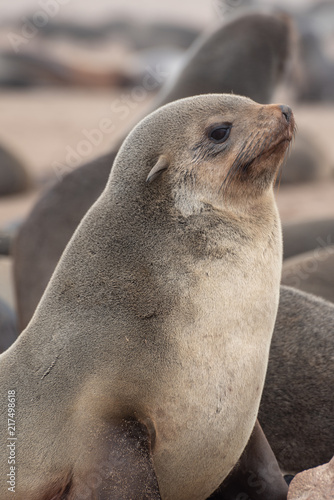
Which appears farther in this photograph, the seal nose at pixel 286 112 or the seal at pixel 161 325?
the seal nose at pixel 286 112

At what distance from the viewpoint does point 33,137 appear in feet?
50.2

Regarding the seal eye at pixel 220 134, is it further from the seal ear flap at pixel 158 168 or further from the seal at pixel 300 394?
the seal at pixel 300 394

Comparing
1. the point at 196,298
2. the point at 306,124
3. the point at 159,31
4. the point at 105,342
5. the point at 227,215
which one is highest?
the point at 227,215

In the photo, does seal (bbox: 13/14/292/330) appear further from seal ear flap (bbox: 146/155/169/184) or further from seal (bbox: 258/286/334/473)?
seal ear flap (bbox: 146/155/169/184)

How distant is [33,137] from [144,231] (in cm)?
1257

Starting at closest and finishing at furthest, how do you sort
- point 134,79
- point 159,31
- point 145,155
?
1. point 145,155
2. point 134,79
3. point 159,31

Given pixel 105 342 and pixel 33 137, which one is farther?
pixel 33 137

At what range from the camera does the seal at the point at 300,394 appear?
12.5 ft

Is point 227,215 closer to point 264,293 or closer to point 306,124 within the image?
point 264,293

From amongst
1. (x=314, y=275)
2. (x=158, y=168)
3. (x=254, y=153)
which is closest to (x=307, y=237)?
(x=314, y=275)

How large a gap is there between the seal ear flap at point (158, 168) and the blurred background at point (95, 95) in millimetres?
2953

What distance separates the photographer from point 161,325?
3.00m

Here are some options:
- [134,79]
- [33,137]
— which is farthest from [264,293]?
[134,79]

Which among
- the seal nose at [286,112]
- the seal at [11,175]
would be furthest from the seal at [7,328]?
the seal at [11,175]
